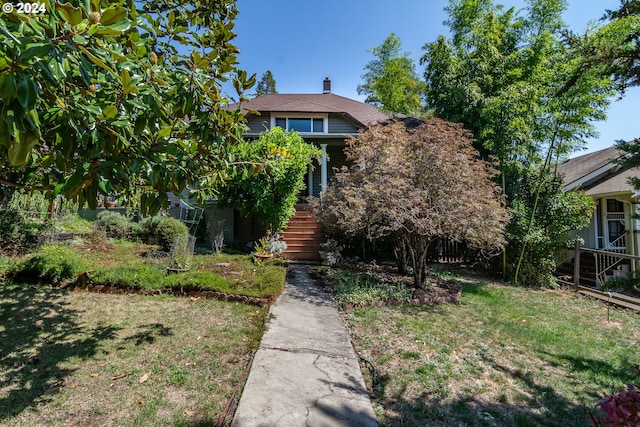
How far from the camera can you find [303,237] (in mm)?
11344

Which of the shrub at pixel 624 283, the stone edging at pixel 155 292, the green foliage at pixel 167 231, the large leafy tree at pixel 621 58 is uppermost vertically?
the large leafy tree at pixel 621 58

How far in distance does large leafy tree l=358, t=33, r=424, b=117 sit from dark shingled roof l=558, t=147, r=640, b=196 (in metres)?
9.35

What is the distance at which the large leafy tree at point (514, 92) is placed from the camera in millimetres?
9273

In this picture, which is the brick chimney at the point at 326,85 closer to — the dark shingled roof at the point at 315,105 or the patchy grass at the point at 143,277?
the dark shingled roof at the point at 315,105

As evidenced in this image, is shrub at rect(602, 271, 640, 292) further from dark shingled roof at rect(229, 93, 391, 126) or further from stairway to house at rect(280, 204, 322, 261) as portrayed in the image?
dark shingled roof at rect(229, 93, 391, 126)

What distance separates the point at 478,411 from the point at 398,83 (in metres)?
20.4

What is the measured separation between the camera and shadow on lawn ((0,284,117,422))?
2.83m

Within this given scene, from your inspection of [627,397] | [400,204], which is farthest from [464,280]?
[627,397]

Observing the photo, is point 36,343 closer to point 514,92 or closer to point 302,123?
point 514,92

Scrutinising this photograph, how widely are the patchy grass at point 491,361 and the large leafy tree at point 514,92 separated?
4.04m

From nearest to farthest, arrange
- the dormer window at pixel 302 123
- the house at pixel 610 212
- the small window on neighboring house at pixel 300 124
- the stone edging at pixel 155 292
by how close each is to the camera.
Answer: the stone edging at pixel 155 292
the house at pixel 610 212
the dormer window at pixel 302 123
the small window on neighboring house at pixel 300 124

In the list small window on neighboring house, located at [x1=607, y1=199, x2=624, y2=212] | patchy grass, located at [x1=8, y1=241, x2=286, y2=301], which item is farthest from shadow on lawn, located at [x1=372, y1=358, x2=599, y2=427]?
small window on neighboring house, located at [x1=607, y1=199, x2=624, y2=212]

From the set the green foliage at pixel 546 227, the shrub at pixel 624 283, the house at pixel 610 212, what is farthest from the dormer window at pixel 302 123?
the shrub at pixel 624 283

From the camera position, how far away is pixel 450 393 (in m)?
3.26
